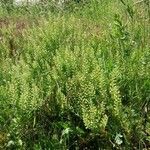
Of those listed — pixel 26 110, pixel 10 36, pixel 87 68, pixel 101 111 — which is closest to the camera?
pixel 101 111

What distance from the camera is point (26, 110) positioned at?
3.02 meters

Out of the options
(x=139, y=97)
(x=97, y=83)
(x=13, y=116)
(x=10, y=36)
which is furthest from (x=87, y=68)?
(x=10, y=36)

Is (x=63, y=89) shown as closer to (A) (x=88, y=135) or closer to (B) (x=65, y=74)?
(B) (x=65, y=74)

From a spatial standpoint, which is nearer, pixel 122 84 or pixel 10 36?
pixel 122 84

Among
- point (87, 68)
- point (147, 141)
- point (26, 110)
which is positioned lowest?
point (147, 141)

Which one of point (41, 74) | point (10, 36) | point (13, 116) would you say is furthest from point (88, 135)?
point (10, 36)

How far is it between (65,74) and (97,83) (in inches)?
16.1

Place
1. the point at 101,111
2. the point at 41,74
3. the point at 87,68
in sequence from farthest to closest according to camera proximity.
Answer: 1. the point at 41,74
2. the point at 87,68
3. the point at 101,111

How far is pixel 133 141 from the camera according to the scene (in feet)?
9.68

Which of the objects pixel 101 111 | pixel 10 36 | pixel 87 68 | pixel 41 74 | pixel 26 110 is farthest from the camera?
pixel 10 36

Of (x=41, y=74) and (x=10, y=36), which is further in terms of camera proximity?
(x=10, y=36)

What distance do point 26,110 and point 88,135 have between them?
462 mm

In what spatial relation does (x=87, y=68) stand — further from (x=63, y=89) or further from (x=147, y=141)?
(x=147, y=141)

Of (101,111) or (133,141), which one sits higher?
(101,111)
